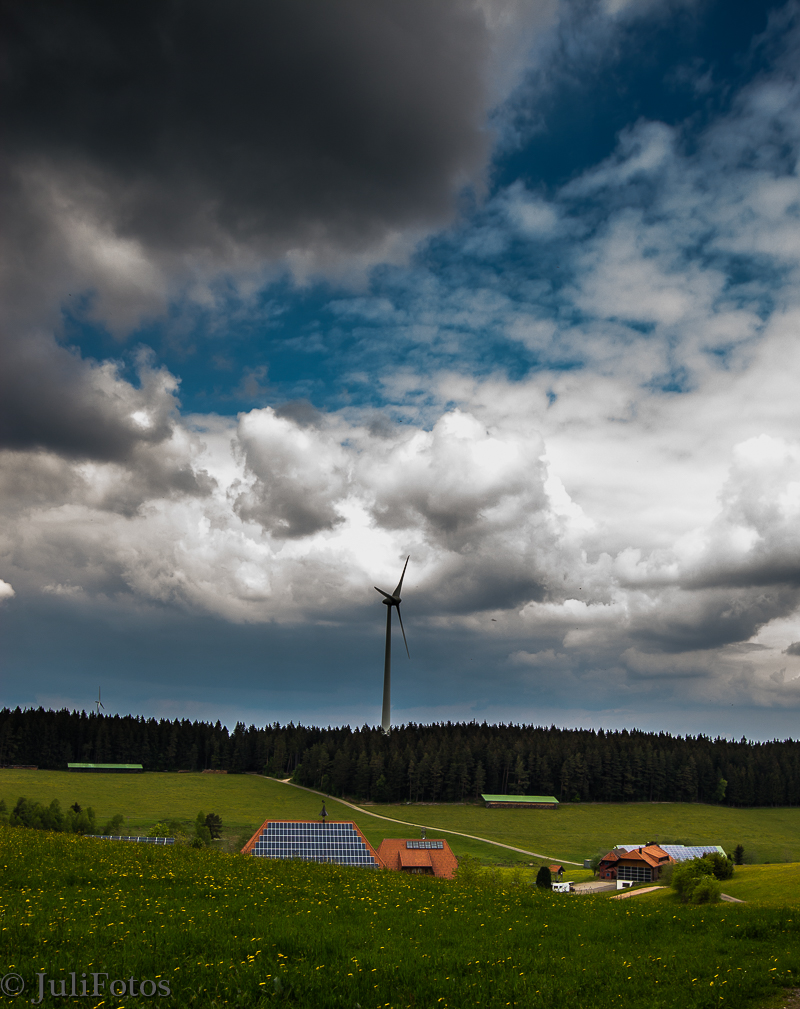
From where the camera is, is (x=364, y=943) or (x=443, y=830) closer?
(x=364, y=943)

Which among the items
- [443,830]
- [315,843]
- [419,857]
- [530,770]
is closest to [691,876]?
[419,857]

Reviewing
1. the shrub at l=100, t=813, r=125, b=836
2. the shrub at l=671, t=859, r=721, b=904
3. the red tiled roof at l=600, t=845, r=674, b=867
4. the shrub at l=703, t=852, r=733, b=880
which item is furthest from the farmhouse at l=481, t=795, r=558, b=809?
the shrub at l=671, t=859, r=721, b=904

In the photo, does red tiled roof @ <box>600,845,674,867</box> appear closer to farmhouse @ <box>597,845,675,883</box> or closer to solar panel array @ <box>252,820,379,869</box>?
farmhouse @ <box>597,845,675,883</box>

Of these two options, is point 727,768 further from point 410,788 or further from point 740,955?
point 740,955

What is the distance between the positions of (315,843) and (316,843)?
0.44 feet

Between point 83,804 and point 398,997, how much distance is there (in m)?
155

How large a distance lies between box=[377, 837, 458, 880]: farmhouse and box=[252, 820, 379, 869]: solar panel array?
7264 millimetres

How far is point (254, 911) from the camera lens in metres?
17.1

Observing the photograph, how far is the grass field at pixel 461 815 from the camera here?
127562mm

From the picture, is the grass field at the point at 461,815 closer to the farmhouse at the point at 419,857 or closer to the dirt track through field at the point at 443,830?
the dirt track through field at the point at 443,830

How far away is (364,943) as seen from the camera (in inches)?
566

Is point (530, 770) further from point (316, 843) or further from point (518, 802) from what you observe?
point (316, 843)

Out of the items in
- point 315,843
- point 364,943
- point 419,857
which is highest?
point 364,943

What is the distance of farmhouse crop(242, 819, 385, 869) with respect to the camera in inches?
2610
